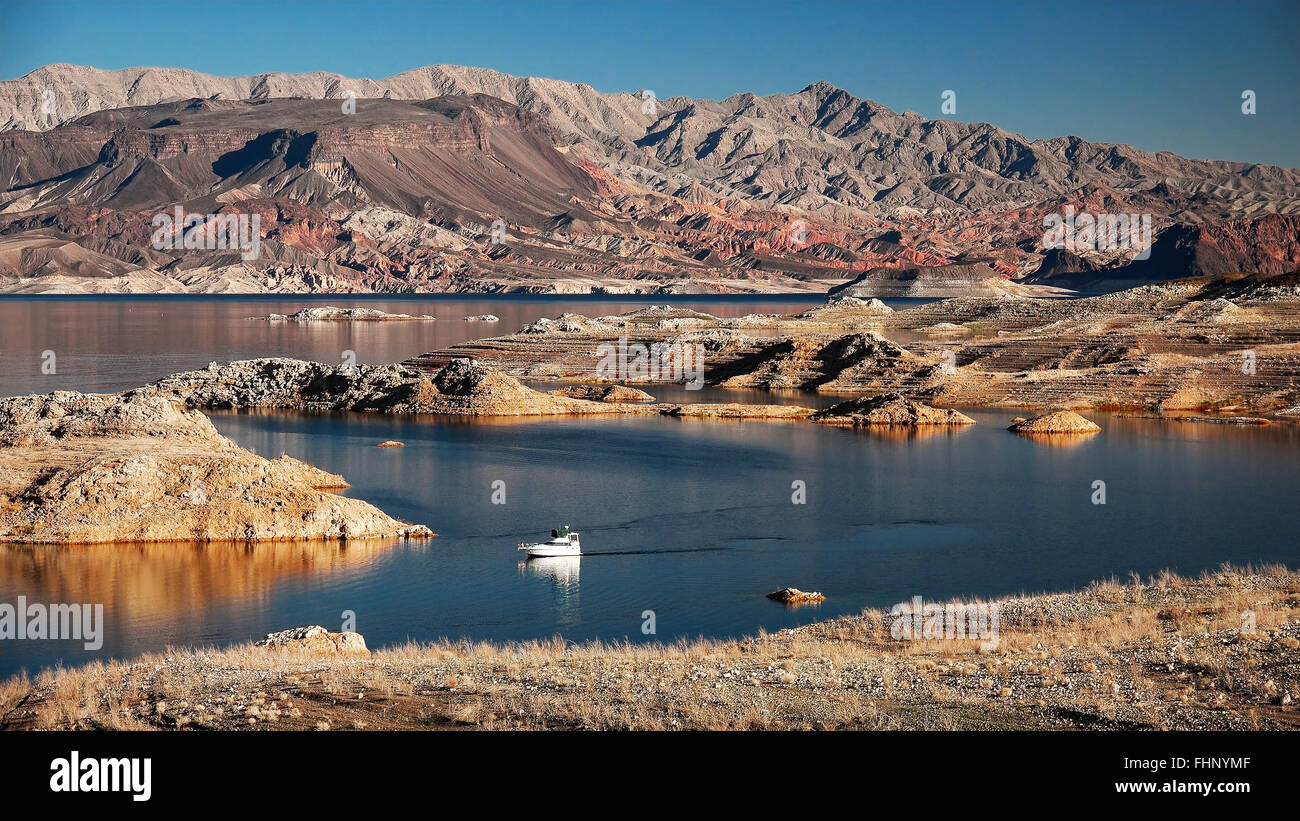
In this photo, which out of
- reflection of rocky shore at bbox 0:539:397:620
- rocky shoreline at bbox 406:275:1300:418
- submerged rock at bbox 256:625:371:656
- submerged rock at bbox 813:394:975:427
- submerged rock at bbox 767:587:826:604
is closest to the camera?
submerged rock at bbox 256:625:371:656

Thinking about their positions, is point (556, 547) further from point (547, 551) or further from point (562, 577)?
point (562, 577)

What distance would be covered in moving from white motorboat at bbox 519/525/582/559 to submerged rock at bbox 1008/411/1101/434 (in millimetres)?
40861

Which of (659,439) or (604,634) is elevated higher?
(659,439)

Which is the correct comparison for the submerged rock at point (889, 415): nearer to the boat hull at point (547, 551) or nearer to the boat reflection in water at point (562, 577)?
the boat hull at point (547, 551)

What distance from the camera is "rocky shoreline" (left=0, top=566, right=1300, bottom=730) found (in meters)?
18.8

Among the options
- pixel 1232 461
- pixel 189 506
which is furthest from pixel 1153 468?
pixel 189 506

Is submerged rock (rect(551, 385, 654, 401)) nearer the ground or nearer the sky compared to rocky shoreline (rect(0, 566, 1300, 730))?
nearer the sky

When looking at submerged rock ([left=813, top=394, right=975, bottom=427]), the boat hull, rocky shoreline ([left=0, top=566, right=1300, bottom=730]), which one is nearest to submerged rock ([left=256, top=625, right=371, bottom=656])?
rocky shoreline ([left=0, top=566, right=1300, bottom=730])

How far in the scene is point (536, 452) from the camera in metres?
61.5

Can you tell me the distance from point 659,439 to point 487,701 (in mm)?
47195

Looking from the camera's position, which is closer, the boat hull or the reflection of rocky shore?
the reflection of rocky shore

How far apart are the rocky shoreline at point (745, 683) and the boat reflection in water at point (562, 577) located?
421cm

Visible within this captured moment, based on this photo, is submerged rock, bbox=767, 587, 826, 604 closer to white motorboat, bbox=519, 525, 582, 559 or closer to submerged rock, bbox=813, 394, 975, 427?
white motorboat, bbox=519, 525, 582, 559
